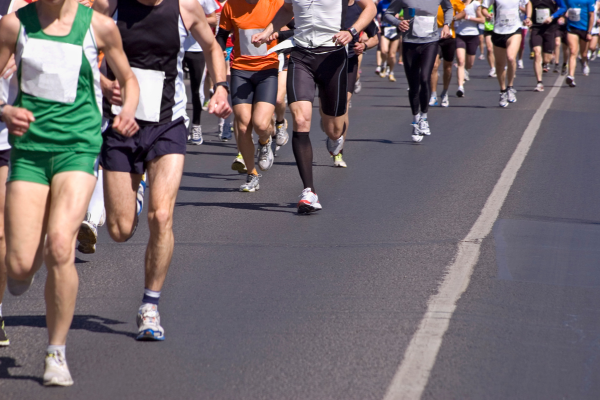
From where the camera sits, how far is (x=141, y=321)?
4.49 metres

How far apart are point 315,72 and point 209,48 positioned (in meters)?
3.11

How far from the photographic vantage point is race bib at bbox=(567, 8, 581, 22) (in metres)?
21.4

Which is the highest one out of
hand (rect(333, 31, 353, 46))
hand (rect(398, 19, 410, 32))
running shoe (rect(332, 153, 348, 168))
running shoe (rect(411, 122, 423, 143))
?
hand (rect(333, 31, 353, 46))

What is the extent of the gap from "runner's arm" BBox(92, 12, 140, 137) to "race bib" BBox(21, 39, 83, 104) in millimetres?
140

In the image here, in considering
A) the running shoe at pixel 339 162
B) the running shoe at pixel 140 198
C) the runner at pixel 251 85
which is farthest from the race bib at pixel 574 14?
the running shoe at pixel 140 198

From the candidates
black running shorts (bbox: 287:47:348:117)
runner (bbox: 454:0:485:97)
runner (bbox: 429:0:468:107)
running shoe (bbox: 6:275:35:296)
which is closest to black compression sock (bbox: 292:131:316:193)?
black running shorts (bbox: 287:47:348:117)

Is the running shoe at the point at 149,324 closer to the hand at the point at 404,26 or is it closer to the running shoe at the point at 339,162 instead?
the running shoe at the point at 339,162

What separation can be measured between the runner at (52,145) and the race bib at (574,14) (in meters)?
19.1

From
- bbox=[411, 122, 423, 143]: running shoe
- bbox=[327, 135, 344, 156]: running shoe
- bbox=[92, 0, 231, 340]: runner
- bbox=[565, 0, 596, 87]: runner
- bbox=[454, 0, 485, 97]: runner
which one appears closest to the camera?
bbox=[92, 0, 231, 340]: runner

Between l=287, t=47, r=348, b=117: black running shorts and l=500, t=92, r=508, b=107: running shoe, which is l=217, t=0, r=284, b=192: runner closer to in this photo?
l=287, t=47, r=348, b=117: black running shorts

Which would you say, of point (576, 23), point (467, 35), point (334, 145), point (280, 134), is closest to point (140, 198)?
point (334, 145)

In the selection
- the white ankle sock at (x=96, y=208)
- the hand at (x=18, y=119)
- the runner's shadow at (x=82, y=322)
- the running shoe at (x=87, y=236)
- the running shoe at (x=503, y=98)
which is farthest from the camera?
the running shoe at (x=503, y=98)

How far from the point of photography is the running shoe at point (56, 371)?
383 centimetres

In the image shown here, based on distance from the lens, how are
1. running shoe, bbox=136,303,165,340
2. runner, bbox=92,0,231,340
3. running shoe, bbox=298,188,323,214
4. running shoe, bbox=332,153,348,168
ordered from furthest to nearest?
running shoe, bbox=332,153,348,168, running shoe, bbox=298,188,323,214, runner, bbox=92,0,231,340, running shoe, bbox=136,303,165,340
